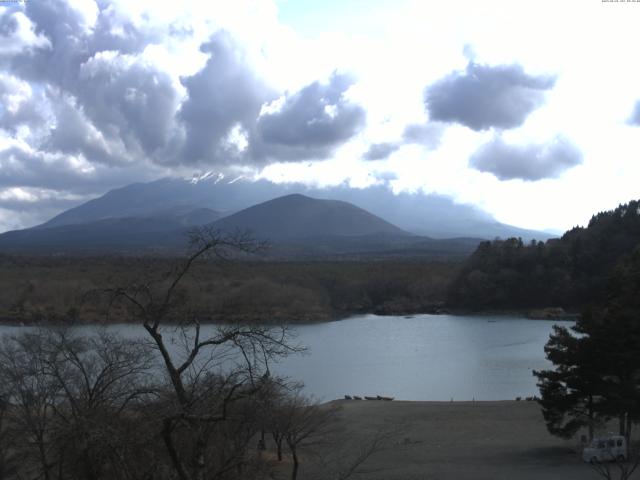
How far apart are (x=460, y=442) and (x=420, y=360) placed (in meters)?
18.2

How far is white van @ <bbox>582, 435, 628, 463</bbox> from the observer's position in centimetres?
1623

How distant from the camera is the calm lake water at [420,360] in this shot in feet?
105

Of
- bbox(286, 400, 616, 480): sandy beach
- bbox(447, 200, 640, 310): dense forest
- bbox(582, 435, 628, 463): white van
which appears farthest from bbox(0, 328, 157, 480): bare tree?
bbox(447, 200, 640, 310): dense forest

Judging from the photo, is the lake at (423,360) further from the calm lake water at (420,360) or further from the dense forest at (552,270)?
the dense forest at (552,270)

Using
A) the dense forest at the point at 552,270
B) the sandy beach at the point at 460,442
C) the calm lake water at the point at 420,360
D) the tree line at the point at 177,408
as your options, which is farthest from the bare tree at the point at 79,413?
the dense forest at the point at 552,270

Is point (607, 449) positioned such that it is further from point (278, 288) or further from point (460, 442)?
point (278, 288)

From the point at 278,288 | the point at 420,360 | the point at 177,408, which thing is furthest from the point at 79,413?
the point at 278,288

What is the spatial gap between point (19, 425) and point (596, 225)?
237 ft

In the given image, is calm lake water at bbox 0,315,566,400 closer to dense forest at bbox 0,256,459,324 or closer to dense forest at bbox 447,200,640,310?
dense forest at bbox 0,256,459,324

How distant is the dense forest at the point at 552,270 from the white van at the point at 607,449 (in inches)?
2175

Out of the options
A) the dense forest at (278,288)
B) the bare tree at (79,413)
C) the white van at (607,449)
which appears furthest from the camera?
the dense forest at (278,288)

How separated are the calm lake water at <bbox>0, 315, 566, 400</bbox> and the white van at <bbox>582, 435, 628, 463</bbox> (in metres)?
13.2

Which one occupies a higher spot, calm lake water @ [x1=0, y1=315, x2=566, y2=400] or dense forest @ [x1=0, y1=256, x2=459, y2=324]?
dense forest @ [x1=0, y1=256, x2=459, y2=324]

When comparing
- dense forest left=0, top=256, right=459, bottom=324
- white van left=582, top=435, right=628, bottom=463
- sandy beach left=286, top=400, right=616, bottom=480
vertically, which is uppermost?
dense forest left=0, top=256, right=459, bottom=324
